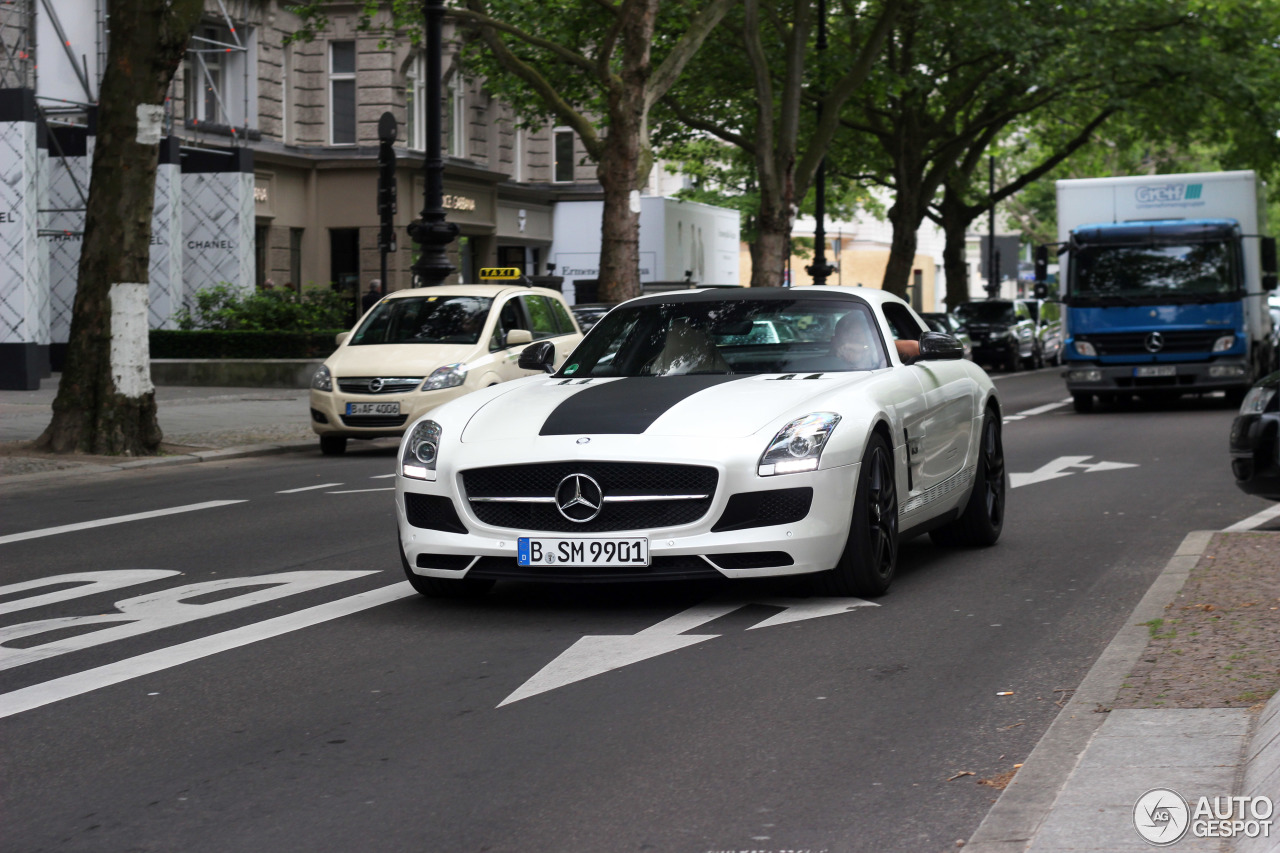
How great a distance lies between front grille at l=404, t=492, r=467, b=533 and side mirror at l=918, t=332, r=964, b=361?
2668 mm

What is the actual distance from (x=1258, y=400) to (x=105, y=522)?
Result: 23.6ft

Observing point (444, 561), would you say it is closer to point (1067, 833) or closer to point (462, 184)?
point (1067, 833)

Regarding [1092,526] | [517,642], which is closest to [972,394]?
[1092,526]

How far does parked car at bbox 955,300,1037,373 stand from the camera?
148ft

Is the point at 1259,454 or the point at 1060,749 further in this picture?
the point at 1259,454

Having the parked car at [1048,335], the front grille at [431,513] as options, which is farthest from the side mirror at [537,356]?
the parked car at [1048,335]

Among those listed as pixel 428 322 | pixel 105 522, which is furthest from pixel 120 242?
pixel 105 522

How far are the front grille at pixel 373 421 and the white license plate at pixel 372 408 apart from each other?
0.04m

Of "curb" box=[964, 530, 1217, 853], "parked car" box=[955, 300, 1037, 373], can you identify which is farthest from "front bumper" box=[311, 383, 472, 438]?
"parked car" box=[955, 300, 1037, 373]

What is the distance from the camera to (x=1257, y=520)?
1152cm

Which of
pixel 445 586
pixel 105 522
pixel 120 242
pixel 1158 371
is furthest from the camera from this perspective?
pixel 1158 371

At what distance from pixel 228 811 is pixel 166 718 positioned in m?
1.20

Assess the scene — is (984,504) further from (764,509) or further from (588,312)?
(588,312)

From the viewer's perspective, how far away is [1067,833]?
4246mm
